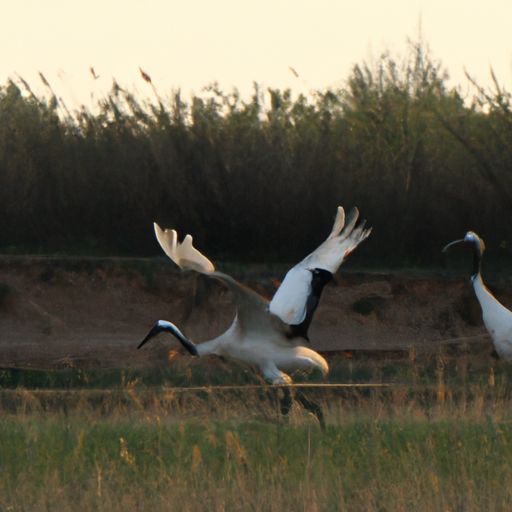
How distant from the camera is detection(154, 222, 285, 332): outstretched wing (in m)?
13.5

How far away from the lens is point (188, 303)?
2130 centimetres

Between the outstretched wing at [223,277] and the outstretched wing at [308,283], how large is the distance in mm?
195

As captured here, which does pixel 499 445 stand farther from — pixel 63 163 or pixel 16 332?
pixel 63 163

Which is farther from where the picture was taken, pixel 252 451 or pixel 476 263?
pixel 476 263

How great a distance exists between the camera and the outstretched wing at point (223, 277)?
13.5 metres

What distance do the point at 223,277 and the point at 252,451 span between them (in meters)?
3.64

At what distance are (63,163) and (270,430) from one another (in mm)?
13650

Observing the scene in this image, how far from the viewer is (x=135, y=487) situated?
8547mm

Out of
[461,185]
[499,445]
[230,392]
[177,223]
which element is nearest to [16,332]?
[177,223]

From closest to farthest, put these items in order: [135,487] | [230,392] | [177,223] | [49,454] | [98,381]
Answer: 1. [135,487]
2. [49,454]
3. [230,392]
4. [98,381]
5. [177,223]

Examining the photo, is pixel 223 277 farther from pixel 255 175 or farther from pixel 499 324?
pixel 255 175

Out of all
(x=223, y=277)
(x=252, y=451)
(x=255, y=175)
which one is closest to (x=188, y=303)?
(x=255, y=175)

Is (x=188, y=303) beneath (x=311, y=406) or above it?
above

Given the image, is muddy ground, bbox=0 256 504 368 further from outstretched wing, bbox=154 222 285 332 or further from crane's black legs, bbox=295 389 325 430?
crane's black legs, bbox=295 389 325 430
